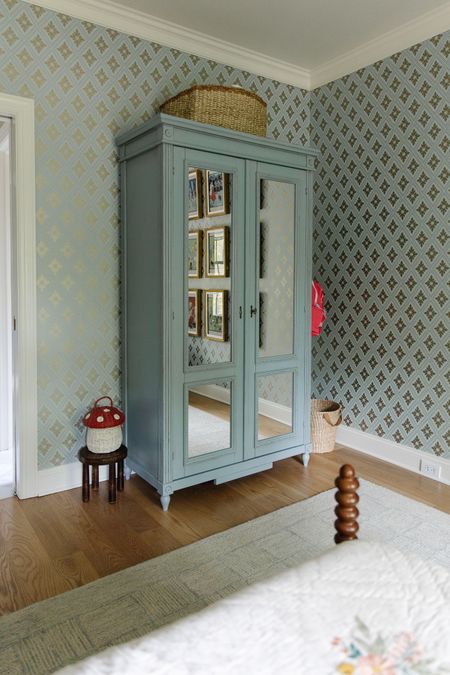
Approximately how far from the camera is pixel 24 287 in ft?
9.36

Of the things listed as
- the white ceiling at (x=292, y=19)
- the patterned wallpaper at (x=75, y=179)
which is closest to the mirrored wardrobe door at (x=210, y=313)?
the patterned wallpaper at (x=75, y=179)

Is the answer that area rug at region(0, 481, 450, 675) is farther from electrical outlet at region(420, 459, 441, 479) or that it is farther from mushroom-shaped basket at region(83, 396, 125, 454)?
mushroom-shaped basket at region(83, 396, 125, 454)

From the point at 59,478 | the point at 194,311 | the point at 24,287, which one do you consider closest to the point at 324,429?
the point at 194,311

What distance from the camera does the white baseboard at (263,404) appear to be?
2918 millimetres

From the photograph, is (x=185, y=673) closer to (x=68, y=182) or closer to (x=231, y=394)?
(x=231, y=394)

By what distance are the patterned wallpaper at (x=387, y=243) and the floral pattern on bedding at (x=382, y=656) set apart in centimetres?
243

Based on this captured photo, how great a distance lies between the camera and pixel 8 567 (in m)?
2.26

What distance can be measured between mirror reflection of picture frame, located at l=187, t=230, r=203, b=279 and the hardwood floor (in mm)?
1268

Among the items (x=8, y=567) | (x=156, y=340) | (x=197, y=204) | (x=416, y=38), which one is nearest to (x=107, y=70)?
(x=197, y=204)

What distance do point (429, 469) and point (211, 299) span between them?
1750mm

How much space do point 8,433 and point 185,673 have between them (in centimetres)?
326

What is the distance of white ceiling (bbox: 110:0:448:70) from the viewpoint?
3.00 metres

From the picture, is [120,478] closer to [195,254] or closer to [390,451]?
[195,254]

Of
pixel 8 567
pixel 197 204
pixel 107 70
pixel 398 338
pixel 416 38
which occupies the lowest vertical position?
pixel 8 567
